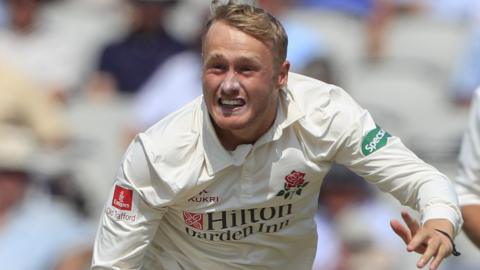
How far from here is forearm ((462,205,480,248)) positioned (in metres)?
4.67

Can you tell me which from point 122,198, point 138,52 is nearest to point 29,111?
point 138,52

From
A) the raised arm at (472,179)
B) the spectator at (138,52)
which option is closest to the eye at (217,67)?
the raised arm at (472,179)

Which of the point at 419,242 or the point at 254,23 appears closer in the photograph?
the point at 419,242

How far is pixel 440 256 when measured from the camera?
11.6 ft

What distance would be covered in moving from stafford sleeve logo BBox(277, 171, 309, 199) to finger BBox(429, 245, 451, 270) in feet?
2.17

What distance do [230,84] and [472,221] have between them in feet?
4.61

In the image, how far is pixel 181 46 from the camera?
324 inches

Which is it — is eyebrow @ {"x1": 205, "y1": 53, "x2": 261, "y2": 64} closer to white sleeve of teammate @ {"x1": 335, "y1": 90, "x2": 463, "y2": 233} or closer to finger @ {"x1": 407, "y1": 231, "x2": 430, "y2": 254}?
white sleeve of teammate @ {"x1": 335, "y1": 90, "x2": 463, "y2": 233}

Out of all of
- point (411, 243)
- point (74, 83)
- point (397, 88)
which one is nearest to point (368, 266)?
point (397, 88)

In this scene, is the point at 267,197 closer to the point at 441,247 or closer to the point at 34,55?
the point at 441,247

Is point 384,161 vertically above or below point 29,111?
above

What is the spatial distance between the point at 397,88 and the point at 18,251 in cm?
292

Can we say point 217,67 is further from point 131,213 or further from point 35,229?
point 35,229

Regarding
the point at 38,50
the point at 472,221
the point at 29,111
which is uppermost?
the point at 472,221
